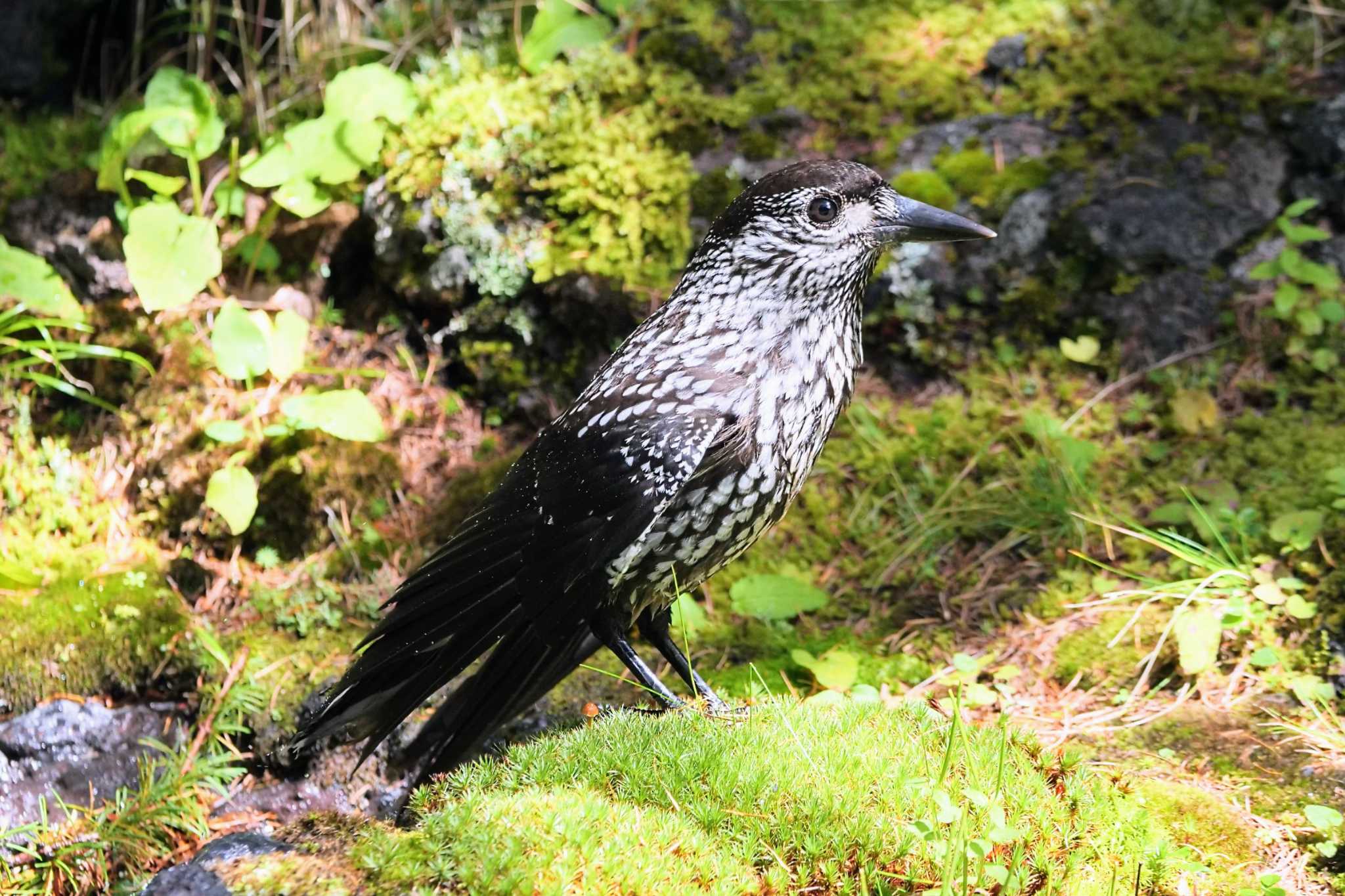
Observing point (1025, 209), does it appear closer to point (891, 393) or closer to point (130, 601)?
point (891, 393)

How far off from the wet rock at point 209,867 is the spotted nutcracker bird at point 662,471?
0.78 m

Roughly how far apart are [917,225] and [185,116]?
139 inches

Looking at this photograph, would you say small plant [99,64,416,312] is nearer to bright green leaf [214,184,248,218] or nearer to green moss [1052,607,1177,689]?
bright green leaf [214,184,248,218]

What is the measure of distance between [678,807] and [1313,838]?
65.9 inches

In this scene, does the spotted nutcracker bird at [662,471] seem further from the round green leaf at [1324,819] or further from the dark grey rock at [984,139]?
the dark grey rock at [984,139]

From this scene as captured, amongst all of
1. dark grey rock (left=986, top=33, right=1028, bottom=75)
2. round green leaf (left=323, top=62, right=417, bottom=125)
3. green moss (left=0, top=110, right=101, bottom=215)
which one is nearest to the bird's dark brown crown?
round green leaf (left=323, top=62, right=417, bottom=125)

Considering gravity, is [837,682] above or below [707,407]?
below

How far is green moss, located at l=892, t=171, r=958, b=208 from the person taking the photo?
16.7 feet

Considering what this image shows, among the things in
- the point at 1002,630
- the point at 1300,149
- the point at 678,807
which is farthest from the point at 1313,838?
the point at 1300,149

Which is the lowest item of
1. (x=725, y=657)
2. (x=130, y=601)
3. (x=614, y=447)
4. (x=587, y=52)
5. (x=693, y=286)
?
(x=725, y=657)

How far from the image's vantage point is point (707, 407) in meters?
3.21

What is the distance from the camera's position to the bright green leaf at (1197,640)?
3500 mm

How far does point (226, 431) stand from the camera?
15.0 ft

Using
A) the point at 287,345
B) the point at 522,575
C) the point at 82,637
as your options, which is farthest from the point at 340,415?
the point at 522,575
